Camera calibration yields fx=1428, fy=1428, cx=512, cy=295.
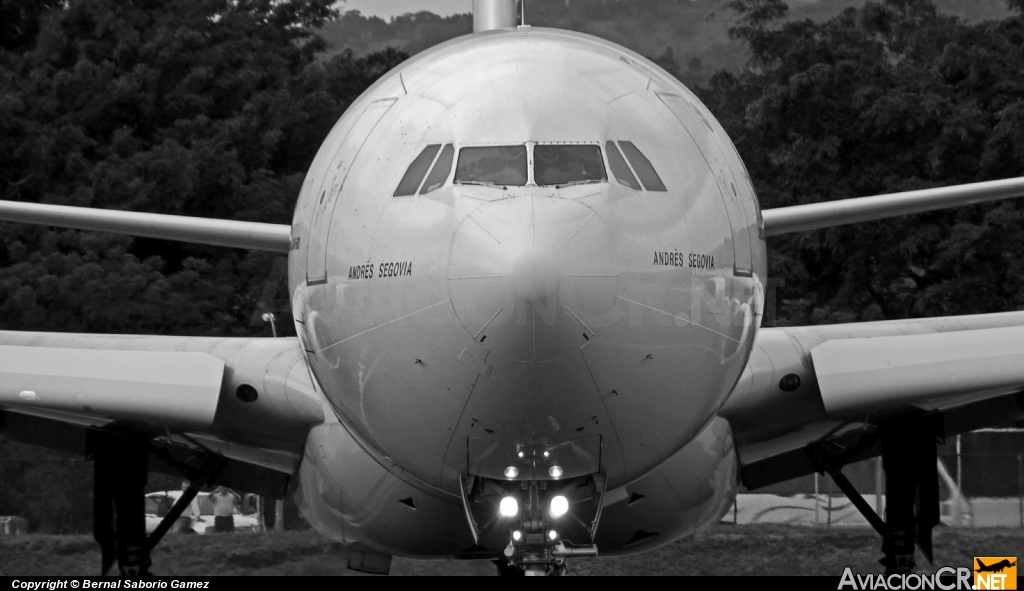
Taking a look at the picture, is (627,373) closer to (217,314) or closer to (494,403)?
(494,403)

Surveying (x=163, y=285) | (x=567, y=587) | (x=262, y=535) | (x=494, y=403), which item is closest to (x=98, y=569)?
(x=262, y=535)

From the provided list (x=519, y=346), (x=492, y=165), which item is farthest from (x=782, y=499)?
(x=519, y=346)

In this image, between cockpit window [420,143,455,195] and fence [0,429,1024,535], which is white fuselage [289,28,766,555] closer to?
cockpit window [420,143,455,195]

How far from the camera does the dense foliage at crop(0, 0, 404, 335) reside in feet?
88.8

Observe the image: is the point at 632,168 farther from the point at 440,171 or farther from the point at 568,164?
the point at 440,171

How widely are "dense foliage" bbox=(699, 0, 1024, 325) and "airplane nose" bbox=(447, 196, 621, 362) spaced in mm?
21997

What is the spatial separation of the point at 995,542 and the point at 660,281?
11902 mm

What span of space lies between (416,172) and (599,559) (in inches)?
343

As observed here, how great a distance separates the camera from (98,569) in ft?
47.7

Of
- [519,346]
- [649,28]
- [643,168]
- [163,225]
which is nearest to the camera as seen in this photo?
[519,346]

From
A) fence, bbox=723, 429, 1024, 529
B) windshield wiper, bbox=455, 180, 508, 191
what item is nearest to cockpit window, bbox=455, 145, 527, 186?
windshield wiper, bbox=455, 180, 508, 191

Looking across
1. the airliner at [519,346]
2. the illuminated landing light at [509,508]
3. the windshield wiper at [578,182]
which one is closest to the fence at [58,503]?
the airliner at [519,346]

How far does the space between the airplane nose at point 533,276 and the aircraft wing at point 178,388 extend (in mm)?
3498

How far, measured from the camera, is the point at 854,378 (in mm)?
9609
